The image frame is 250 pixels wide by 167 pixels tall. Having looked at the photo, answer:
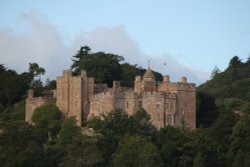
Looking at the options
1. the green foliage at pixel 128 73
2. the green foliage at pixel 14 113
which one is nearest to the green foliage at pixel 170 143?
the green foliage at pixel 128 73

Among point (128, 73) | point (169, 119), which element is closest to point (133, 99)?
point (169, 119)

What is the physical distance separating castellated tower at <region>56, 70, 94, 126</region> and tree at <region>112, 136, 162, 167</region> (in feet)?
22.2

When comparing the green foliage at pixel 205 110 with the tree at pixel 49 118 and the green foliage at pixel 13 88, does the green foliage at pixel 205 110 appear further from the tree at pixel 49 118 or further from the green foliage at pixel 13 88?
the green foliage at pixel 13 88

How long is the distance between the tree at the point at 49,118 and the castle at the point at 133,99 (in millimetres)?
689

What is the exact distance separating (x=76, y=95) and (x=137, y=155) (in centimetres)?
877

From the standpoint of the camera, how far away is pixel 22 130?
6762cm

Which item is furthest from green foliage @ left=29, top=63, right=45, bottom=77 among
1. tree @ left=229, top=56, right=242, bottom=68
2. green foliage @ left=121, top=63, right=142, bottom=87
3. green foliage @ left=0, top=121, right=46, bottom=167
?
tree @ left=229, top=56, right=242, bottom=68

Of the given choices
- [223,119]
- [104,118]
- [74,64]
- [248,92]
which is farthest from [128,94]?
[248,92]

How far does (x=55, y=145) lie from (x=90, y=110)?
412 centimetres

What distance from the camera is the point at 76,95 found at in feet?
236

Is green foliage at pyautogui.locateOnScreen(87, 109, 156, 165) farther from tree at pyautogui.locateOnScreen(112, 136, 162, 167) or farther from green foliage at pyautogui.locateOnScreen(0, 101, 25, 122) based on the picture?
green foliage at pyautogui.locateOnScreen(0, 101, 25, 122)

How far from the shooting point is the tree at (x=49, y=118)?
7244 centimetres

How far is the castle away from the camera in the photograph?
68.8 meters

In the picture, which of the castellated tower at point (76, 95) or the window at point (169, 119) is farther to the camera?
the castellated tower at point (76, 95)
